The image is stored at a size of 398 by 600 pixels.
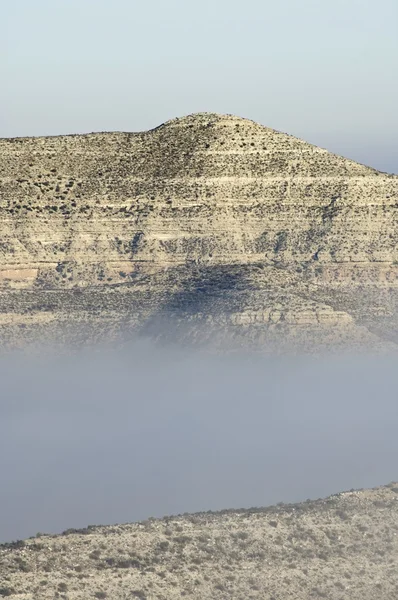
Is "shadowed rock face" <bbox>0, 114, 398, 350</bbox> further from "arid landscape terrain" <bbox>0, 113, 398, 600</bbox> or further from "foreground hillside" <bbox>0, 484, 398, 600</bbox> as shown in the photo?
"foreground hillside" <bbox>0, 484, 398, 600</bbox>

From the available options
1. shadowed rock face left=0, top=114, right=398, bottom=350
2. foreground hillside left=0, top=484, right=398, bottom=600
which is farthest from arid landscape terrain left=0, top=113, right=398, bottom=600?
foreground hillside left=0, top=484, right=398, bottom=600


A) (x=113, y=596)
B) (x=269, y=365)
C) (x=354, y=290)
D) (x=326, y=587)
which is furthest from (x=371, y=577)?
(x=354, y=290)

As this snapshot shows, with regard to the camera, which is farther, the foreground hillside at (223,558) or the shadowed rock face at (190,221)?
the shadowed rock face at (190,221)

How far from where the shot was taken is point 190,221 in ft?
447

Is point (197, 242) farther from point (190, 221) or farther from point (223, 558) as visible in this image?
point (223, 558)

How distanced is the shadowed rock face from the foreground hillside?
32.8 metres

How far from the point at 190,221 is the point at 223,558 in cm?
4379

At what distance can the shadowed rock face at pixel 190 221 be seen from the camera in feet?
439

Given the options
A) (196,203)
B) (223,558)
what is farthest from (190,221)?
(223,558)

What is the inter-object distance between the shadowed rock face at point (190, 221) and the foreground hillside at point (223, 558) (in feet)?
108

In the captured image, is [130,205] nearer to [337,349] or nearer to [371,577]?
[337,349]

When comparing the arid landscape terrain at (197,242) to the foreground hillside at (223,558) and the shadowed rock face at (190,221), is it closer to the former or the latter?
the shadowed rock face at (190,221)

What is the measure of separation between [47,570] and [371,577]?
13.3 meters

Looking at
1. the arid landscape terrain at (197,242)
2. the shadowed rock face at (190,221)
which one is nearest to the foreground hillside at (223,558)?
the arid landscape terrain at (197,242)
